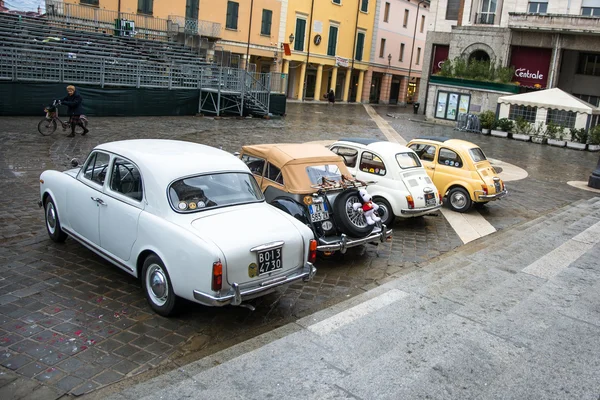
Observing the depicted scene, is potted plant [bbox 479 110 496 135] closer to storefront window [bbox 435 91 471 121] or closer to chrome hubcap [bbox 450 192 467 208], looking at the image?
storefront window [bbox 435 91 471 121]

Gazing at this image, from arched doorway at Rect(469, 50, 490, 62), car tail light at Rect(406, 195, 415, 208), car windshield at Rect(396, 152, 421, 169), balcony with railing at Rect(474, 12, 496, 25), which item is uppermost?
balcony with railing at Rect(474, 12, 496, 25)

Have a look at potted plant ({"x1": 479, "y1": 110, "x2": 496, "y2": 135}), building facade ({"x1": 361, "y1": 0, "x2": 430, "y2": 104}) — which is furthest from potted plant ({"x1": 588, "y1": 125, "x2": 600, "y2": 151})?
building facade ({"x1": 361, "y1": 0, "x2": 430, "y2": 104})

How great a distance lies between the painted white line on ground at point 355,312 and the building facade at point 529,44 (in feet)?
93.2

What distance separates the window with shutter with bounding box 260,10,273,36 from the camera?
131 feet

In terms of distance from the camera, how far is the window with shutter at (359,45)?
49812 mm

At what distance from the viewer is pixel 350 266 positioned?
8.20m

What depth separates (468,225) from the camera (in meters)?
11.1

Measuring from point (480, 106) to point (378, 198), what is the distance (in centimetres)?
2507

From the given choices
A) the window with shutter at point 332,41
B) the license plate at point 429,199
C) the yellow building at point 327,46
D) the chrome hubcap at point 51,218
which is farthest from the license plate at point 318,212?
the window with shutter at point 332,41

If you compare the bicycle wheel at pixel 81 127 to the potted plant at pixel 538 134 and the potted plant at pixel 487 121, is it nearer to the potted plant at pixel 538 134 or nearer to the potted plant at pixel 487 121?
the potted plant at pixel 487 121

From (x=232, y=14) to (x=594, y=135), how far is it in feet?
76.8

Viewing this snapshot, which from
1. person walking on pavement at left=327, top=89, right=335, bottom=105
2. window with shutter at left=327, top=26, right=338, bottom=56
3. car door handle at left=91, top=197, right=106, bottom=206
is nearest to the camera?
car door handle at left=91, top=197, right=106, bottom=206

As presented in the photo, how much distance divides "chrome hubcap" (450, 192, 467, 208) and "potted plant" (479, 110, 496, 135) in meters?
20.1

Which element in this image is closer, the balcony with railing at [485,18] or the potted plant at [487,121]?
the potted plant at [487,121]
